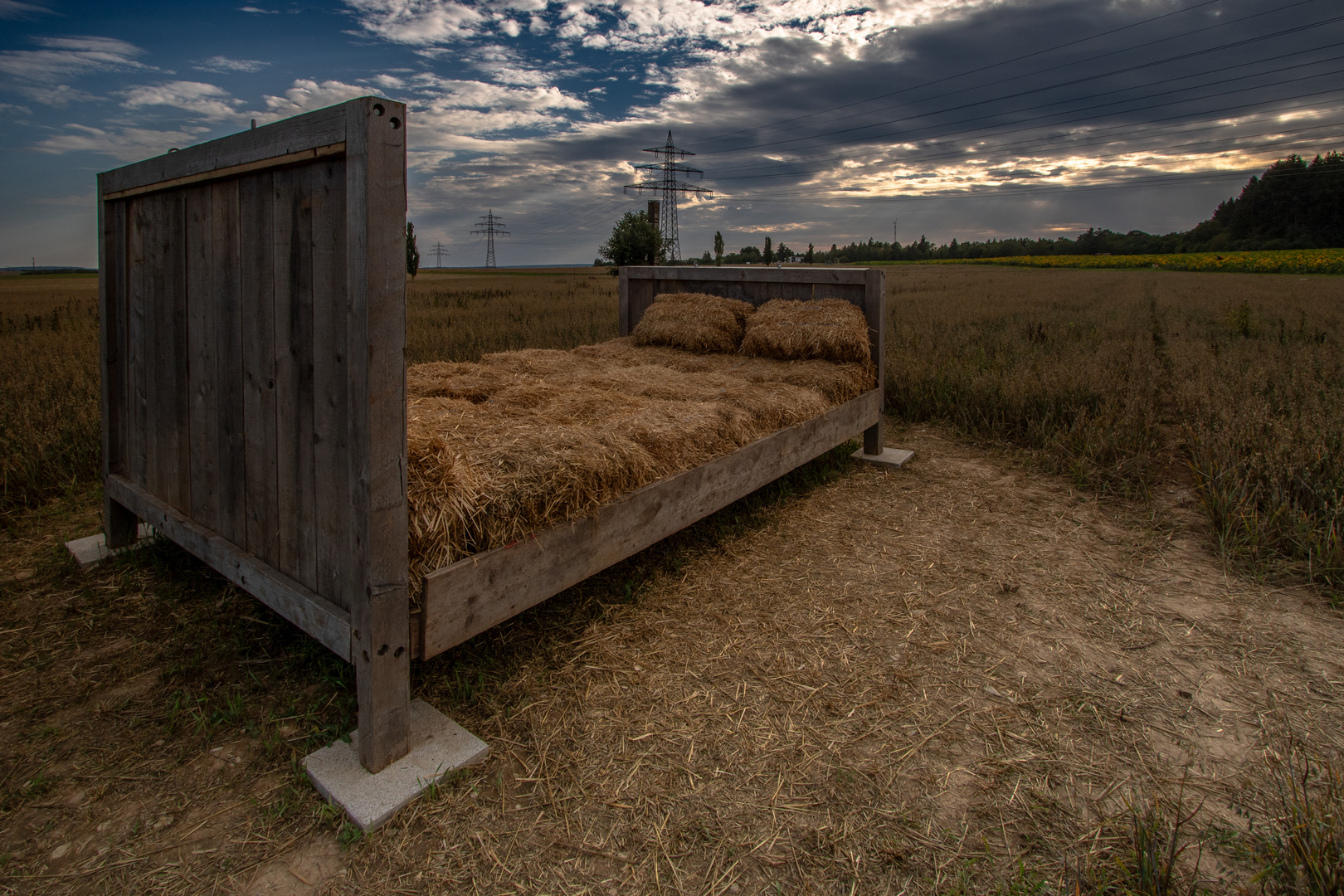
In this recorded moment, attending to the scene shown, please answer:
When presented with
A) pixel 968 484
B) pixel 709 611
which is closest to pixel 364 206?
pixel 709 611

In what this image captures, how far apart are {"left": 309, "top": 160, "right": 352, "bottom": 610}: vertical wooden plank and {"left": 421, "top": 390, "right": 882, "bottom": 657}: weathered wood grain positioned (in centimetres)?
30

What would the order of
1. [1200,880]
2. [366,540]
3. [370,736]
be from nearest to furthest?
[1200,880], [366,540], [370,736]

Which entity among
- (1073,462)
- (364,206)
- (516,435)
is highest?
(364,206)

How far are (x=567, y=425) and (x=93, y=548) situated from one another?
2547 mm

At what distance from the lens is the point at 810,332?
532 centimetres

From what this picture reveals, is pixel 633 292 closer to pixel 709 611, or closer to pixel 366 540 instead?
pixel 709 611

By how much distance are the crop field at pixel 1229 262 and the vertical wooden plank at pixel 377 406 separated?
137 ft

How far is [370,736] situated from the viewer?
2055 millimetres

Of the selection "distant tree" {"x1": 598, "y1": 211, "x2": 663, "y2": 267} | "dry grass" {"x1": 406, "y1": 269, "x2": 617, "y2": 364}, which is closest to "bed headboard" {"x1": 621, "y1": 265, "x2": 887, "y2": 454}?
"dry grass" {"x1": 406, "y1": 269, "x2": 617, "y2": 364}

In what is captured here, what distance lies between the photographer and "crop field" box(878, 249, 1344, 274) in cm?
3419

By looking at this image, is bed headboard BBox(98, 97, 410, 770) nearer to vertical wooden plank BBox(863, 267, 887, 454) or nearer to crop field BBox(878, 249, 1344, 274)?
vertical wooden plank BBox(863, 267, 887, 454)

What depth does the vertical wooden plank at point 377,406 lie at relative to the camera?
5.99 ft

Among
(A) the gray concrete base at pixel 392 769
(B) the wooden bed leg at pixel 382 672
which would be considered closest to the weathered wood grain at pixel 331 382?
(B) the wooden bed leg at pixel 382 672

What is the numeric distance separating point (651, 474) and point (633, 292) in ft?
14.0
